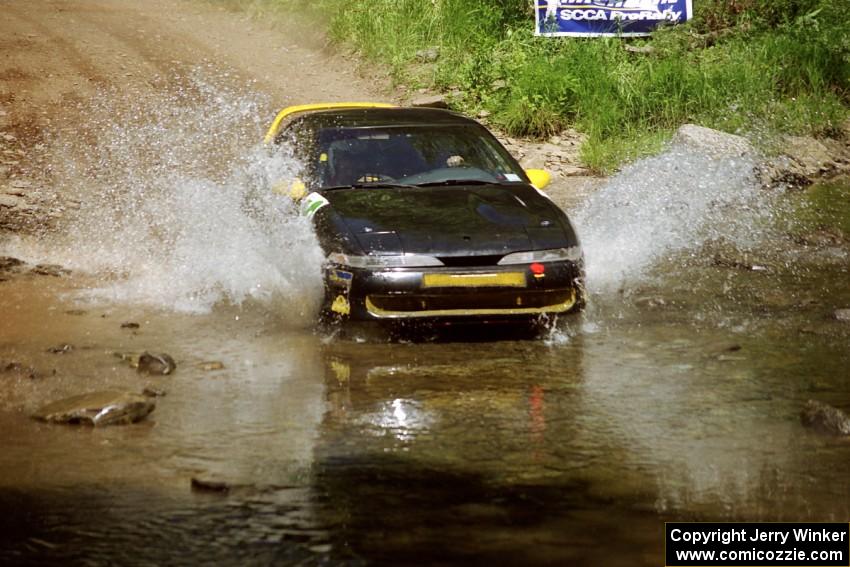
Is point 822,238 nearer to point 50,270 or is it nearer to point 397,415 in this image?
point 397,415

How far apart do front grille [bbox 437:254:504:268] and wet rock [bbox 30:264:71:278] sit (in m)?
3.70

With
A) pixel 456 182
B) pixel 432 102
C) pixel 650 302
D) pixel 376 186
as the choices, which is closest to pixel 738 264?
pixel 650 302

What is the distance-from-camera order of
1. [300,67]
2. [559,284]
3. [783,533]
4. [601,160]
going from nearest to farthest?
[783,533] → [559,284] → [601,160] → [300,67]

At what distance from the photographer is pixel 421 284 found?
7465mm

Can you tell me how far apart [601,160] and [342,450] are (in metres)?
9.39

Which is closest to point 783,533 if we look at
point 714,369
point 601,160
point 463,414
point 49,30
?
point 463,414

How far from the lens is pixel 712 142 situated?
14.5 m

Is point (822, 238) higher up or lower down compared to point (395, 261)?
lower down

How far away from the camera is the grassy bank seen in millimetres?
15672

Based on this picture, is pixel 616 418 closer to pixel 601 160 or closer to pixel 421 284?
pixel 421 284

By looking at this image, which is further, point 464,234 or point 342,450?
point 464,234

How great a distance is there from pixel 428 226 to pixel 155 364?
6.21ft

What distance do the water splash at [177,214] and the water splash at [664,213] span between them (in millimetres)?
2439

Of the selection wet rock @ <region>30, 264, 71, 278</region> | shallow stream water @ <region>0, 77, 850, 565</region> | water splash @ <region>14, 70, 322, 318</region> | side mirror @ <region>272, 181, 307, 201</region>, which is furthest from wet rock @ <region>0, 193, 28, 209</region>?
side mirror @ <region>272, 181, 307, 201</region>
